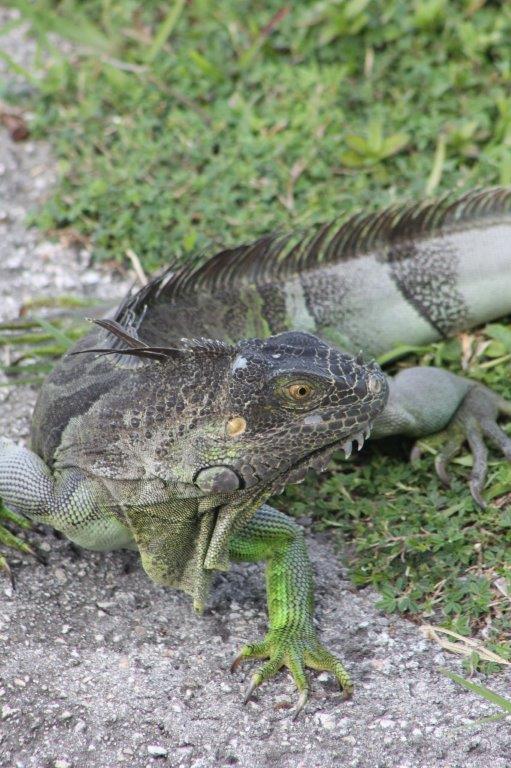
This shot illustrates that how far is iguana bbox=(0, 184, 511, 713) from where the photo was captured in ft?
11.5

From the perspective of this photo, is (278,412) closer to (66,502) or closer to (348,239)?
(66,502)

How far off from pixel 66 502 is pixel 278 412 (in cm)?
97

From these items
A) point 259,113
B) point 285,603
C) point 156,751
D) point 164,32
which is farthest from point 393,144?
point 156,751

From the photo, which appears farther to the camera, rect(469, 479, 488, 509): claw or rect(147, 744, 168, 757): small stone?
rect(469, 479, 488, 509): claw

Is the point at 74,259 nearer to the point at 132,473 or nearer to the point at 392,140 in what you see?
the point at 392,140

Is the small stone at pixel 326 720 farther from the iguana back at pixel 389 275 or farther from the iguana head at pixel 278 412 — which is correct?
the iguana back at pixel 389 275

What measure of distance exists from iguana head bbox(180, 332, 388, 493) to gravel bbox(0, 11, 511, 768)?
752 mm

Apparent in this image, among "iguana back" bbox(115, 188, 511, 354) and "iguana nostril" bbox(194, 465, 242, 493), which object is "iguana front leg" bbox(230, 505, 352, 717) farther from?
"iguana back" bbox(115, 188, 511, 354)

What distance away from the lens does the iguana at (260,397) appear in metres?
3.49

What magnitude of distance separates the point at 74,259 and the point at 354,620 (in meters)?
3.13

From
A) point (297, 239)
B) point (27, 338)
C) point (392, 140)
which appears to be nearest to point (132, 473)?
point (27, 338)

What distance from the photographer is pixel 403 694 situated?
11.6ft

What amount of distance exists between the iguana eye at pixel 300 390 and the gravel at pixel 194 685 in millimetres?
1040

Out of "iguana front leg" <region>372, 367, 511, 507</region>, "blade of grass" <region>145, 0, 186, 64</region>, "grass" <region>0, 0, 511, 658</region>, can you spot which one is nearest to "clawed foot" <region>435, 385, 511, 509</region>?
"iguana front leg" <region>372, 367, 511, 507</region>
